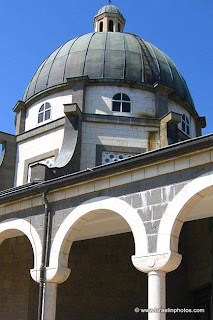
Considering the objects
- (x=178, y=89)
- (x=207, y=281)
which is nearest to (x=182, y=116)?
(x=178, y=89)

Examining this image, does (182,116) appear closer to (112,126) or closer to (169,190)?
(112,126)

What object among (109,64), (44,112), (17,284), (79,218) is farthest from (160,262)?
(109,64)

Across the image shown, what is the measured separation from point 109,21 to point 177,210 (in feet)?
64.2

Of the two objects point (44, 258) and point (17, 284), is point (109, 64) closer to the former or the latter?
point (17, 284)

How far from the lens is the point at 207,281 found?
55.1 ft

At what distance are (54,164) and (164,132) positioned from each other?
16.1 ft

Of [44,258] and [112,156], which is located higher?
[112,156]

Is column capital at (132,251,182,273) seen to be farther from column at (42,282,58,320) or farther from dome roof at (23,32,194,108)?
dome roof at (23,32,194,108)

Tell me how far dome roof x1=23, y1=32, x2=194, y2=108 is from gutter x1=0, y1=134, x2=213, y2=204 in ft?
32.3

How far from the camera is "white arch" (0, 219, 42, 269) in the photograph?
13.8 m

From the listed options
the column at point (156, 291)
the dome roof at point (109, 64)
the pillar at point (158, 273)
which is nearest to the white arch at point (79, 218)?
the pillar at point (158, 273)

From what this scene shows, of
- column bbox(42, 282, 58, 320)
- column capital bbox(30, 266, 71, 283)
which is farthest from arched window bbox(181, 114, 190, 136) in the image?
column bbox(42, 282, 58, 320)

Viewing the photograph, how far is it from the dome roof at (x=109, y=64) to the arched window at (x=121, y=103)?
2.66 ft

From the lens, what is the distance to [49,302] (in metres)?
13.1
